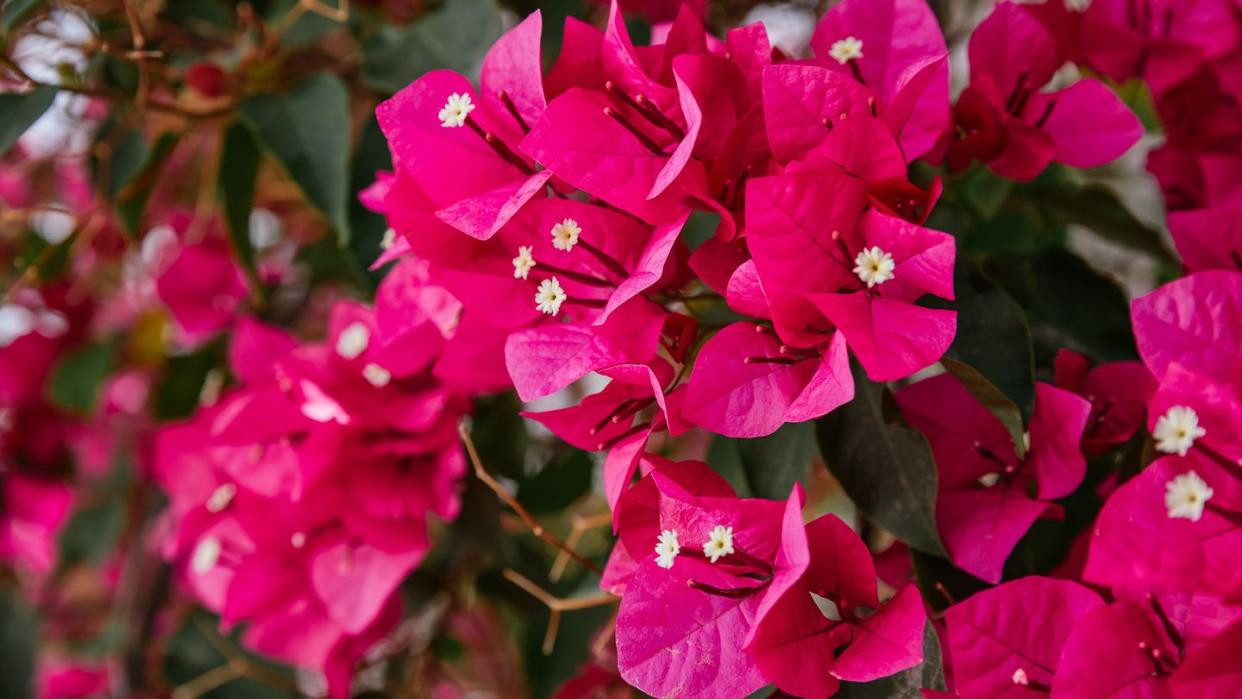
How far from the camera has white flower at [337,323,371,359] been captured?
64 cm

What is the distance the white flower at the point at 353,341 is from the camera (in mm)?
637

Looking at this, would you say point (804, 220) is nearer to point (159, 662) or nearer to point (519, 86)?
point (519, 86)

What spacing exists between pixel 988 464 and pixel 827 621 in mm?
116

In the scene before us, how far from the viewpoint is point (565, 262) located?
49cm

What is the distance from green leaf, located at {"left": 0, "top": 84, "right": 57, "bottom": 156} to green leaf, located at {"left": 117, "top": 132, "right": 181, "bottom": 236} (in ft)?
0.37

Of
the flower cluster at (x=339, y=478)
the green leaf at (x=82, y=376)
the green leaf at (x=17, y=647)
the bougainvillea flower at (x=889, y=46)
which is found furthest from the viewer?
the green leaf at (x=17, y=647)

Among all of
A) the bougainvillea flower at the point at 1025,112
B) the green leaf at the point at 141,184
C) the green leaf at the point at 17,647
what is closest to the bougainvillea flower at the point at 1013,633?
the bougainvillea flower at the point at 1025,112

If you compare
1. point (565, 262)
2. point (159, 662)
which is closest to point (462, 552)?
point (565, 262)

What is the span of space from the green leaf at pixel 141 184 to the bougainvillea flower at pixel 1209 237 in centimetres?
63

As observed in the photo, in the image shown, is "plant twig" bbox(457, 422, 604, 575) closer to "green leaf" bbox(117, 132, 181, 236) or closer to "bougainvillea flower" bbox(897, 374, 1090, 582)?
"bougainvillea flower" bbox(897, 374, 1090, 582)

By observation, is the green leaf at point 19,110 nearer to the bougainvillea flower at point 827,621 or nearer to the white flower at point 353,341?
the white flower at point 353,341

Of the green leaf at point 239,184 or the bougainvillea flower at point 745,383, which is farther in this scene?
the green leaf at point 239,184

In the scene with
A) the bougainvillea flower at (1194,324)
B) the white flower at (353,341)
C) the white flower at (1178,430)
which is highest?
the bougainvillea flower at (1194,324)

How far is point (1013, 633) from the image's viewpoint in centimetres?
43
